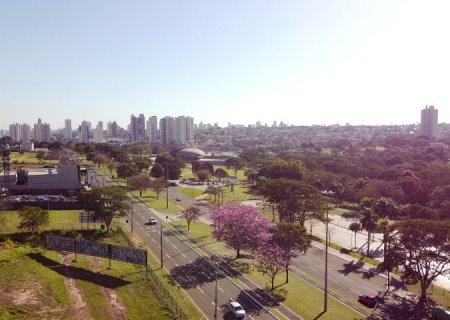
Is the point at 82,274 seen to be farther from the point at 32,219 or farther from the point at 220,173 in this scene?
the point at 220,173

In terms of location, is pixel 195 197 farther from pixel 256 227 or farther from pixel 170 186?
pixel 256 227

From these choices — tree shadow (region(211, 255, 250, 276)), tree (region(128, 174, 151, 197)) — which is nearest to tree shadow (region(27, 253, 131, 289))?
tree shadow (region(211, 255, 250, 276))

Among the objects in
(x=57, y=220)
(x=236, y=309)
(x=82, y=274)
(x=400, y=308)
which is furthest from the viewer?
(x=57, y=220)

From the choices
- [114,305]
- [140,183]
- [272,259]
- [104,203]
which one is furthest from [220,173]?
[114,305]

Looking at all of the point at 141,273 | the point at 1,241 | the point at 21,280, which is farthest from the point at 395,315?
the point at 1,241

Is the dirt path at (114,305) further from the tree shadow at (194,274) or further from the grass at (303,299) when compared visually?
the grass at (303,299)

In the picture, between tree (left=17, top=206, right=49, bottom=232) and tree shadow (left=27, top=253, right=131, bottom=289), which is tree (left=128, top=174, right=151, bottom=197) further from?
tree shadow (left=27, top=253, right=131, bottom=289)
